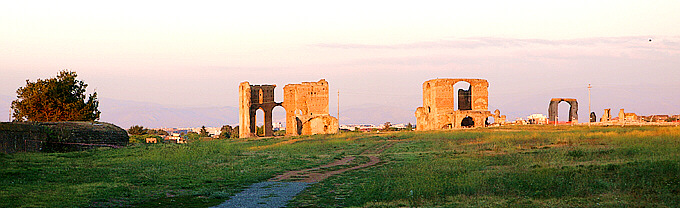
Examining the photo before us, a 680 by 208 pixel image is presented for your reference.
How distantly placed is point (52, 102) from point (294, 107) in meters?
30.1

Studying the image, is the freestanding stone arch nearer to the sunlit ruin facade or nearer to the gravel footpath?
the sunlit ruin facade

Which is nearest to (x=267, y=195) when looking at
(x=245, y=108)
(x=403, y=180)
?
(x=403, y=180)

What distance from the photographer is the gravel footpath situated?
12.9m

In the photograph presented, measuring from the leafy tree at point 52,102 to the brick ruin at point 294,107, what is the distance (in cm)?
2268

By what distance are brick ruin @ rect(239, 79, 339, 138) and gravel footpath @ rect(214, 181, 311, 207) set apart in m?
45.7

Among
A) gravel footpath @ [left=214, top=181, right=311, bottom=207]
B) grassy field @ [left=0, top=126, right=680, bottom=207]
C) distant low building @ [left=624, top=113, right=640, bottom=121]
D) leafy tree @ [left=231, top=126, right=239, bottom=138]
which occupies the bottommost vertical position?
leafy tree @ [left=231, top=126, right=239, bottom=138]

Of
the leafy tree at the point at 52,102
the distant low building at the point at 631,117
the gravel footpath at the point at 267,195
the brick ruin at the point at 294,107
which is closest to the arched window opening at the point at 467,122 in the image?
the brick ruin at the point at 294,107

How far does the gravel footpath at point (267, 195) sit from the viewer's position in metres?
12.9

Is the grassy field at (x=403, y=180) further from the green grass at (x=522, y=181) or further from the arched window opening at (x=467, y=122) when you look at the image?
the arched window opening at (x=467, y=122)

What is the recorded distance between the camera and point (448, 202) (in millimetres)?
12719

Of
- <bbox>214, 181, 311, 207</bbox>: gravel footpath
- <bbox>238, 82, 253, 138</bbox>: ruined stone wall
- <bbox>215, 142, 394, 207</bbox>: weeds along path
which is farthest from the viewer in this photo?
<bbox>238, 82, 253, 138</bbox>: ruined stone wall

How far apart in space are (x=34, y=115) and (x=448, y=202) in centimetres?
4207

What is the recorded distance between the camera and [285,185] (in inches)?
648

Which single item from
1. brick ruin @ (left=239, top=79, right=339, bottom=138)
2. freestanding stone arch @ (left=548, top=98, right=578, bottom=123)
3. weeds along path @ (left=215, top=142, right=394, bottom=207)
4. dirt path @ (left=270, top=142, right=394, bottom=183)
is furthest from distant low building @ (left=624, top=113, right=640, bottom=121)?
weeds along path @ (left=215, top=142, right=394, bottom=207)
